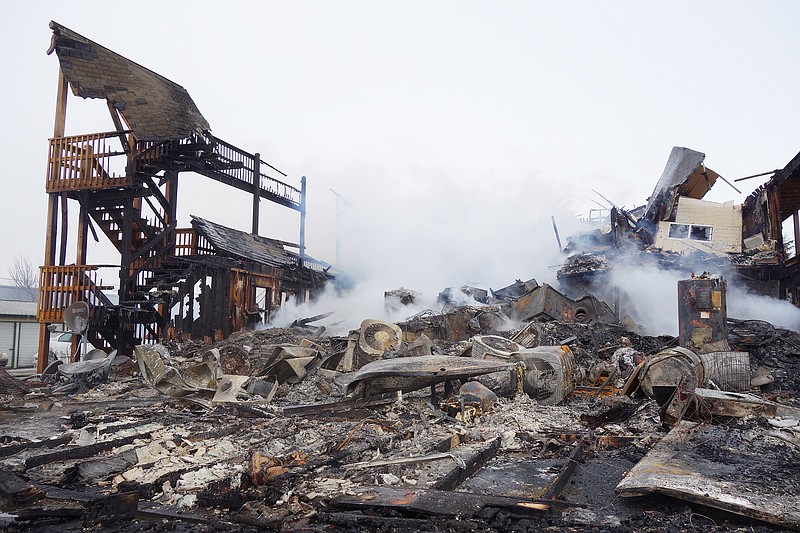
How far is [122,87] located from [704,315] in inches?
671

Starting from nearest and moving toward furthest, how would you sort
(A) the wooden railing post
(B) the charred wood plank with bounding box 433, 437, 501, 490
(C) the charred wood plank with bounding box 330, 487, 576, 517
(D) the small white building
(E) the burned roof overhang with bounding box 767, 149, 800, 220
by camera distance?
1. (C) the charred wood plank with bounding box 330, 487, 576, 517
2. (B) the charred wood plank with bounding box 433, 437, 501, 490
3. (E) the burned roof overhang with bounding box 767, 149, 800, 220
4. (A) the wooden railing post
5. (D) the small white building

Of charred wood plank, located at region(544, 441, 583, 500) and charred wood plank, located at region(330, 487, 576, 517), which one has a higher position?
charred wood plank, located at region(330, 487, 576, 517)

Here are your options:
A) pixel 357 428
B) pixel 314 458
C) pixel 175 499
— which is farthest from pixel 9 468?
pixel 357 428

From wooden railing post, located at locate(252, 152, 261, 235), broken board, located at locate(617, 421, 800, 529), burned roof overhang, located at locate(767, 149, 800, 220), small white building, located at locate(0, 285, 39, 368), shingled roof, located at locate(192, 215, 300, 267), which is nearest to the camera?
broken board, located at locate(617, 421, 800, 529)

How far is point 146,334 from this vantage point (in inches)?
659

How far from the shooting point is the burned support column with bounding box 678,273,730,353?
1005 centimetres

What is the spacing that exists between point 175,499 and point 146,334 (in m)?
14.0

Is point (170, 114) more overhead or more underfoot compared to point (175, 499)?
more overhead

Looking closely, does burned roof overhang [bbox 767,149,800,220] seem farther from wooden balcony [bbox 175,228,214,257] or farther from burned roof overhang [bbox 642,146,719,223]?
wooden balcony [bbox 175,228,214,257]

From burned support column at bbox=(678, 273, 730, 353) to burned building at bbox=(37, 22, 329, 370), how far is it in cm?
1248

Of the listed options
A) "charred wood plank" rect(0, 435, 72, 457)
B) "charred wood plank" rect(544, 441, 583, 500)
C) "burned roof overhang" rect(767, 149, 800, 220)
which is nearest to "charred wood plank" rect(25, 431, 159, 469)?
"charred wood plank" rect(0, 435, 72, 457)

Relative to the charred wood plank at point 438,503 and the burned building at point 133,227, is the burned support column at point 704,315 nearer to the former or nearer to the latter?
the charred wood plank at point 438,503

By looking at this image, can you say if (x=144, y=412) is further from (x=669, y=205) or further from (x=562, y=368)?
(x=669, y=205)

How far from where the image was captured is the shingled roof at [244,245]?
1705 cm
